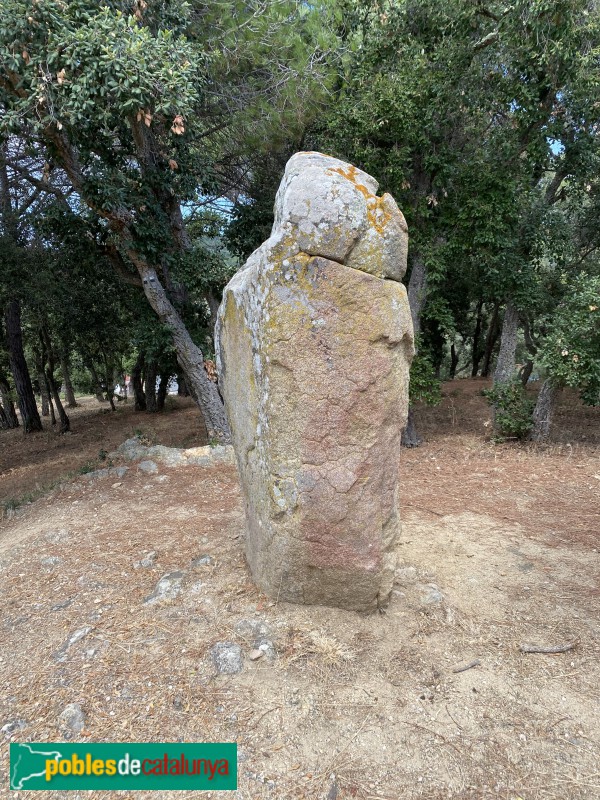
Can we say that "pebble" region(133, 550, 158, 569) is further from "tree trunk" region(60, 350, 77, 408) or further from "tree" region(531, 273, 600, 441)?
"tree trunk" region(60, 350, 77, 408)

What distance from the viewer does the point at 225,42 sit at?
7016mm

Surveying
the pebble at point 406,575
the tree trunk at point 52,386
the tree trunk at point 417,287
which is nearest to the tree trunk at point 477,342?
the tree trunk at point 417,287

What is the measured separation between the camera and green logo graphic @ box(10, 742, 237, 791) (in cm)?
218

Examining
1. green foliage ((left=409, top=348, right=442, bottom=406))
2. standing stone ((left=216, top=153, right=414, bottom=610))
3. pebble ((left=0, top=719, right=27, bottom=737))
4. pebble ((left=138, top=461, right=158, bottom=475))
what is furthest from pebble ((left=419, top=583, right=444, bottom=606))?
green foliage ((left=409, top=348, right=442, bottom=406))

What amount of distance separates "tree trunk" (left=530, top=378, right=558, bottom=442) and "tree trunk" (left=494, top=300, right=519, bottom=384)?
2.73 ft

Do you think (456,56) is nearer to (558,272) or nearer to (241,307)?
(558,272)

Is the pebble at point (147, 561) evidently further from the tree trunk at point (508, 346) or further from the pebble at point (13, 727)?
the tree trunk at point (508, 346)

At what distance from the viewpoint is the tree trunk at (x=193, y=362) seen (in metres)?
7.78

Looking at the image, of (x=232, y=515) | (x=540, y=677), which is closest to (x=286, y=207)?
(x=540, y=677)

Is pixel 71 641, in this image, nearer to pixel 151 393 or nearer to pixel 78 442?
pixel 78 442

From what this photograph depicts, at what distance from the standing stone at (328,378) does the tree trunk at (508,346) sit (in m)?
6.32

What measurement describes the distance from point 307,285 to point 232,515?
3.09 meters

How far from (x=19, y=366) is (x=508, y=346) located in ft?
38.6

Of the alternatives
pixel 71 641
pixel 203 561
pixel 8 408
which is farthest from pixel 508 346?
pixel 8 408
